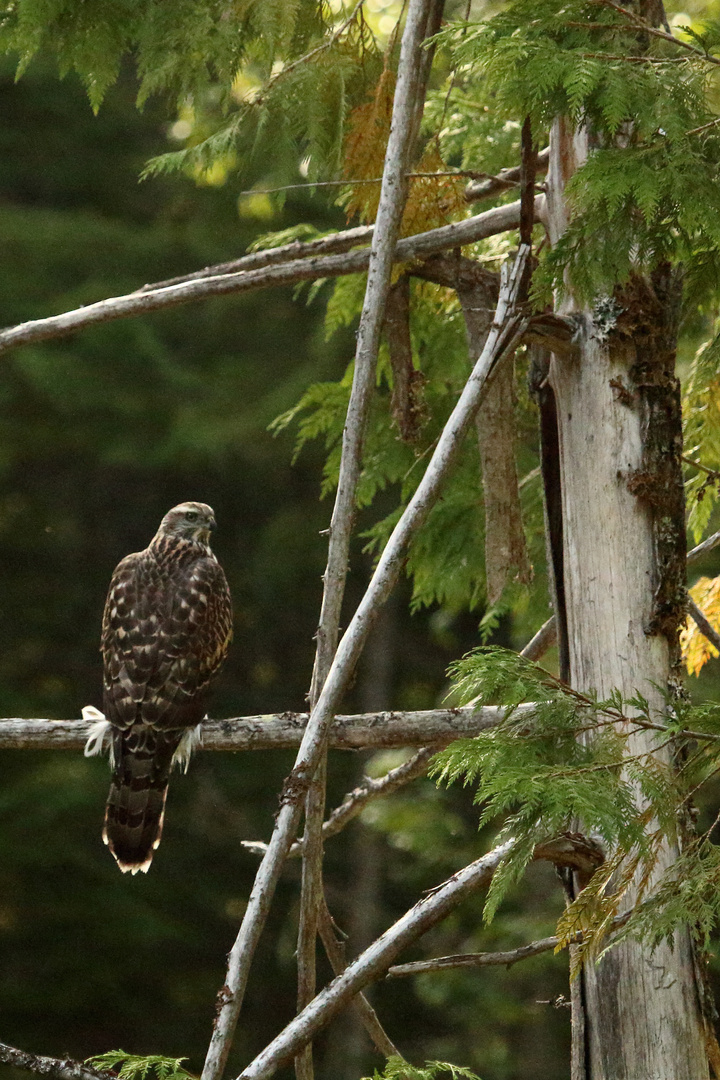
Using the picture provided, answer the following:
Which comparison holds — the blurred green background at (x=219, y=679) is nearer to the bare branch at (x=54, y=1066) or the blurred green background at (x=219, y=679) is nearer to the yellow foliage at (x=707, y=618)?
the yellow foliage at (x=707, y=618)

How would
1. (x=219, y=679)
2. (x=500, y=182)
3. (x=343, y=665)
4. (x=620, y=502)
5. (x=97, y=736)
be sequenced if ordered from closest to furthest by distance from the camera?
(x=343, y=665) → (x=620, y=502) → (x=500, y=182) → (x=97, y=736) → (x=219, y=679)

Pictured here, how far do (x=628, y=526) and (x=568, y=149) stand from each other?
1055mm

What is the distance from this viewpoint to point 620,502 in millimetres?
3158

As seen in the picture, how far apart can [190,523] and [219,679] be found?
4.24 metres

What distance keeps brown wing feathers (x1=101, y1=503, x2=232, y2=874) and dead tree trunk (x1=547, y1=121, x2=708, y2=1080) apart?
214 cm

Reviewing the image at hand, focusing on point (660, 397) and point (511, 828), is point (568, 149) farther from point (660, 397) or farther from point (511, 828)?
point (511, 828)

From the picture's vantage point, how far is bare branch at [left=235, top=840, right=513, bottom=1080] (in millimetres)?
2574

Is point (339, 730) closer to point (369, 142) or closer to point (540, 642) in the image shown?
point (540, 642)

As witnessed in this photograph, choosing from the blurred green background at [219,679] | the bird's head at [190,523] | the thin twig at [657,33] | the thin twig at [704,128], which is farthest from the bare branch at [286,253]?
the blurred green background at [219,679]

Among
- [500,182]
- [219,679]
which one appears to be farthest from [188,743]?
[219,679]

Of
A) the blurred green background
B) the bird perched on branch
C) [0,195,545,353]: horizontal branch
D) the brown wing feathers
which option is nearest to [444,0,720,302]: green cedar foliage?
[0,195,545,353]: horizontal branch

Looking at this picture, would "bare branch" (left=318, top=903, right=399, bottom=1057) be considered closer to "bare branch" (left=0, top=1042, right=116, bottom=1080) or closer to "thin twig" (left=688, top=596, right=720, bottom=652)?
"bare branch" (left=0, top=1042, right=116, bottom=1080)

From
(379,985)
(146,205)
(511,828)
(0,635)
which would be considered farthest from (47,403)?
(511,828)

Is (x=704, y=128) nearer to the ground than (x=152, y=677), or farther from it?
farther from it
